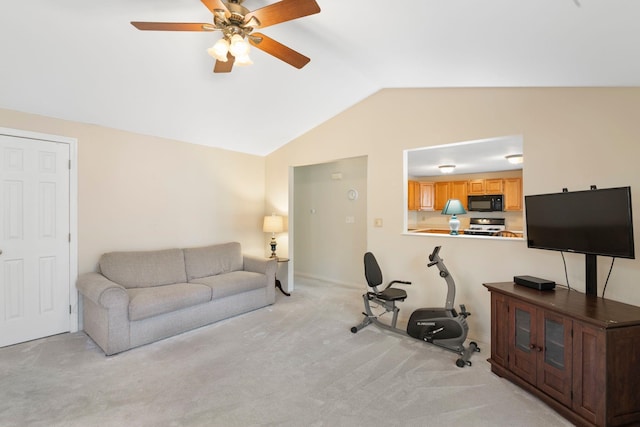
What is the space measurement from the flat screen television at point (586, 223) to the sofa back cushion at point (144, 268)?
3.92 metres

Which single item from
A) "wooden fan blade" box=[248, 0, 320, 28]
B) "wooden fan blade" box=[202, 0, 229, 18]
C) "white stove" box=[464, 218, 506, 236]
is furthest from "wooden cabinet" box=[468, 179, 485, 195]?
"wooden fan blade" box=[202, 0, 229, 18]

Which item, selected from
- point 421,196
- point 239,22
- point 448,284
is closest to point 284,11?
point 239,22

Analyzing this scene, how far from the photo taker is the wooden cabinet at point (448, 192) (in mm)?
6773

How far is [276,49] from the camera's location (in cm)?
212

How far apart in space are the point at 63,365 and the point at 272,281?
2.31m

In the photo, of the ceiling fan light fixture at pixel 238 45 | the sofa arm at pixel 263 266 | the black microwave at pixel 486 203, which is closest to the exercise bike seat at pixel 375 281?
the sofa arm at pixel 263 266

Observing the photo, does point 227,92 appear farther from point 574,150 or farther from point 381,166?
point 574,150

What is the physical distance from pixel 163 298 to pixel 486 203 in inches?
249

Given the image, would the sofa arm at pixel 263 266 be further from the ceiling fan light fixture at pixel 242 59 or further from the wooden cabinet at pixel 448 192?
the wooden cabinet at pixel 448 192

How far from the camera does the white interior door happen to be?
2867 mm

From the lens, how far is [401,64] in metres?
2.80

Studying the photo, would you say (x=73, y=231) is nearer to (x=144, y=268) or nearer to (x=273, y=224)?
(x=144, y=268)

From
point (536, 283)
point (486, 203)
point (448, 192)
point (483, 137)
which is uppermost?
point (483, 137)

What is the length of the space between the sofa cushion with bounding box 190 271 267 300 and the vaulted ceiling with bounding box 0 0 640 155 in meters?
2.04
